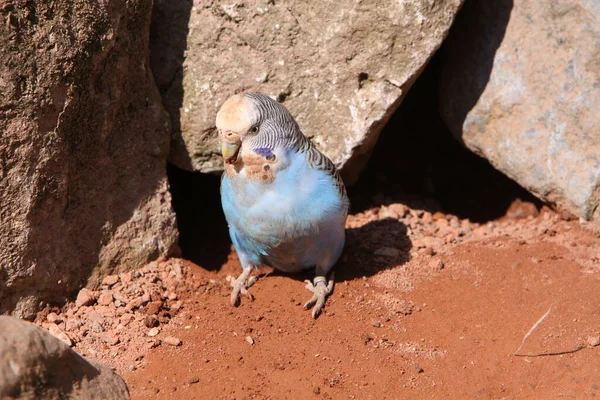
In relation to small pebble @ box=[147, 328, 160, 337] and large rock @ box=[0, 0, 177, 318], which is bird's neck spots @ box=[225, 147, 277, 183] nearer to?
large rock @ box=[0, 0, 177, 318]

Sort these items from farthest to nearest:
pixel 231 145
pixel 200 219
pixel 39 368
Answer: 1. pixel 200 219
2. pixel 231 145
3. pixel 39 368

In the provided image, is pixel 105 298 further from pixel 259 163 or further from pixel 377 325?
pixel 377 325

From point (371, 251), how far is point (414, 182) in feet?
5.91

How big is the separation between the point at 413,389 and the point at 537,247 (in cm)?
223

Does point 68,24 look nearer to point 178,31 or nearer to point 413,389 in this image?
point 178,31

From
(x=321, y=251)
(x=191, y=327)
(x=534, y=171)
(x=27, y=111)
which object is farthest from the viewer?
(x=534, y=171)

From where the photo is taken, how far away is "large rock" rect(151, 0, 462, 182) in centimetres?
584

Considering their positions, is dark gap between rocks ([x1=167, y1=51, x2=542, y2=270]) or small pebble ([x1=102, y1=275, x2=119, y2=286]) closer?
small pebble ([x1=102, y1=275, x2=119, y2=286])

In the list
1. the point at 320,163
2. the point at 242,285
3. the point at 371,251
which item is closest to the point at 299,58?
the point at 320,163

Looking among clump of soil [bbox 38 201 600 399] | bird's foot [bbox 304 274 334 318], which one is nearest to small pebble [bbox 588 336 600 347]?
clump of soil [bbox 38 201 600 399]

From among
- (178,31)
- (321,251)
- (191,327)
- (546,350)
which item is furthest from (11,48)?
(546,350)

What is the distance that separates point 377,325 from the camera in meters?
5.30

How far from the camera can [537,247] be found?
20.5ft

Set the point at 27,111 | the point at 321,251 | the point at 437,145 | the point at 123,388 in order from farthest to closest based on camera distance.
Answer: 1. the point at 437,145
2. the point at 321,251
3. the point at 27,111
4. the point at 123,388
